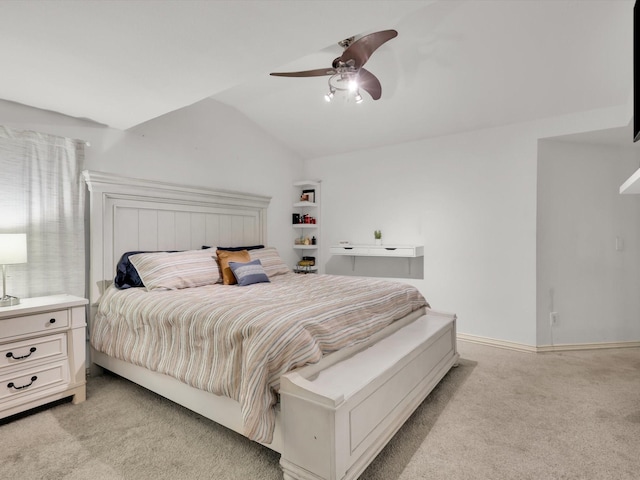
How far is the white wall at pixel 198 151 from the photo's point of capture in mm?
2830

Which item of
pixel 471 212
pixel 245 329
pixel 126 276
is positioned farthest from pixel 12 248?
pixel 471 212

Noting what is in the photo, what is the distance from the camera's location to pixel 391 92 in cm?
336

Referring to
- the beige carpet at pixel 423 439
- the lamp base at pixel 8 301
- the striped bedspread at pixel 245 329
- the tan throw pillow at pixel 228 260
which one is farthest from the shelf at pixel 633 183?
the lamp base at pixel 8 301

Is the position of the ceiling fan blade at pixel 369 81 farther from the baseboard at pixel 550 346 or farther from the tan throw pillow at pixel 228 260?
the baseboard at pixel 550 346

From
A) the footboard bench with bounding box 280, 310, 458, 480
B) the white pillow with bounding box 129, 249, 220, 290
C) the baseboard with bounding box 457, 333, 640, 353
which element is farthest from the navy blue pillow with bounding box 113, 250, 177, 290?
the baseboard with bounding box 457, 333, 640, 353

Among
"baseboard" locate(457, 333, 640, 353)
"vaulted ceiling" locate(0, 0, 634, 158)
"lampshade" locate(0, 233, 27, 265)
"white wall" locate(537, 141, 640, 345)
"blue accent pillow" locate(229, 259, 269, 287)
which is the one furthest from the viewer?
"white wall" locate(537, 141, 640, 345)

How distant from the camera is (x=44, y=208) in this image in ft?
8.52

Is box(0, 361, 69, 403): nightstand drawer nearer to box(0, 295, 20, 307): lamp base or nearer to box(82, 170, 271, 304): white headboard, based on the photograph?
box(0, 295, 20, 307): lamp base

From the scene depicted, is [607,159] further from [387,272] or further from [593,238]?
[387,272]

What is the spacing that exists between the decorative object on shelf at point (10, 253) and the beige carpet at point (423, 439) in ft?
2.41

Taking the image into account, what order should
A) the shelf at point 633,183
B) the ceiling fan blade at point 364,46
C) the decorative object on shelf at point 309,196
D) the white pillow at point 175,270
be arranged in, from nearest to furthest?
the shelf at point 633,183, the ceiling fan blade at point 364,46, the white pillow at point 175,270, the decorative object on shelf at point 309,196

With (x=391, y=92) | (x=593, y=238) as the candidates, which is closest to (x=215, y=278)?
(x=391, y=92)

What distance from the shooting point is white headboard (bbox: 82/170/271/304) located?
2836 millimetres

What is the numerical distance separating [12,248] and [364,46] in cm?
251
